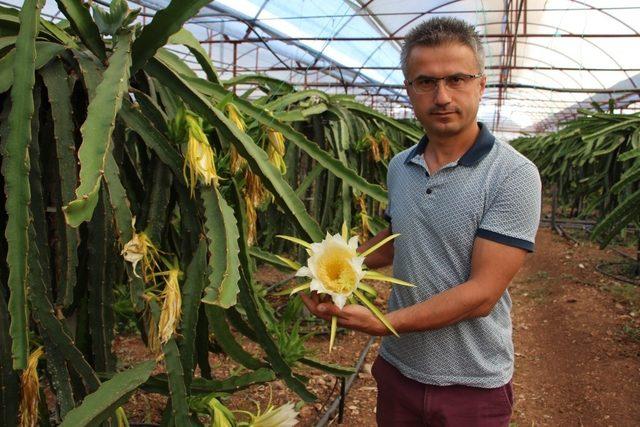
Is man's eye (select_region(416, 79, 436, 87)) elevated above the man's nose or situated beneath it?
elevated above

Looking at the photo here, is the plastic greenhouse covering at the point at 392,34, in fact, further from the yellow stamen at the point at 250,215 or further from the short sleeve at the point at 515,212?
the short sleeve at the point at 515,212

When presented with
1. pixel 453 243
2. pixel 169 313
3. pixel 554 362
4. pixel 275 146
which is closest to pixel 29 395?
pixel 169 313

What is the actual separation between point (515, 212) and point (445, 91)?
0.22 m

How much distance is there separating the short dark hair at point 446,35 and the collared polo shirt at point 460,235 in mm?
146

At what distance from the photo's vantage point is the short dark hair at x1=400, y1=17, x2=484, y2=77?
89 cm

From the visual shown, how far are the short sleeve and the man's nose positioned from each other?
156mm

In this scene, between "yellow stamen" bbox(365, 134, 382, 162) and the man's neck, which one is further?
"yellow stamen" bbox(365, 134, 382, 162)

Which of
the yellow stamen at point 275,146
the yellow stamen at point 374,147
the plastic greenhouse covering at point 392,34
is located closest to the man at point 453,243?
the yellow stamen at point 275,146

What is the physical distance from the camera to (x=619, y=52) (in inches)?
310

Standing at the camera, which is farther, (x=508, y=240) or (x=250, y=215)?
(x=250, y=215)

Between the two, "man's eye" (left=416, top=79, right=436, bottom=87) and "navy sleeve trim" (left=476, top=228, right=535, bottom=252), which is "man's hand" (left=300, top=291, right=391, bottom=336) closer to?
"navy sleeve trim" (left=476, top=228, right=535, bottom=252)

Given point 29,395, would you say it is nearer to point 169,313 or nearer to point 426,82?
point 169,313

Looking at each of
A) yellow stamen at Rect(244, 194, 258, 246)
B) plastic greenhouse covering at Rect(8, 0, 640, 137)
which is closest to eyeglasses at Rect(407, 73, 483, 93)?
yellow stamen at Rect(244, 194, 258, 246)

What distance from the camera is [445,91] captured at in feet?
2.94
